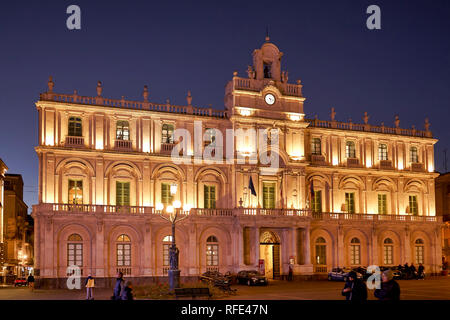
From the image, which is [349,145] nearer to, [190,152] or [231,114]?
[231,114]

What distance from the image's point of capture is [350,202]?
53562 millimetres

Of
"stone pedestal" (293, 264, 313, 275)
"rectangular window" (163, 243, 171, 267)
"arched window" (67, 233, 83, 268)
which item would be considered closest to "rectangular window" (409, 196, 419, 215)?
"stone pedestal" (293, 264, 313, 275)

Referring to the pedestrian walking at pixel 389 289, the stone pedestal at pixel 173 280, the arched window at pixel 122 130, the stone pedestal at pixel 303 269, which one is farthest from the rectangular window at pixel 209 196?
the pedestrian walking at pixel 389 289

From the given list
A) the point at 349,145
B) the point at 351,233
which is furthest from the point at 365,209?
the point at 349,145

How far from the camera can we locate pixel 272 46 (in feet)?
166

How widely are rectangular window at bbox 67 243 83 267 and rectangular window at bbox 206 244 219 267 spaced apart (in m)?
10.1

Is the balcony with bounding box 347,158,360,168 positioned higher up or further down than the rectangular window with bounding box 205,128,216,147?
further down

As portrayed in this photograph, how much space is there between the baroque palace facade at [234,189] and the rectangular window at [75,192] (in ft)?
0.35

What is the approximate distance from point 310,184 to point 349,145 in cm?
742

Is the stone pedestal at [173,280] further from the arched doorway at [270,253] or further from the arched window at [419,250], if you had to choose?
the arched window at [419,250]

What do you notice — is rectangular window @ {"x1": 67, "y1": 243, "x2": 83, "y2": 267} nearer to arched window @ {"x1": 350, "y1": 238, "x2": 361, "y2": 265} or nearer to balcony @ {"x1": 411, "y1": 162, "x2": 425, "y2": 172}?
arched window @ {"x1": 350, "y1": 238, "x2": 361, "y2": 265}

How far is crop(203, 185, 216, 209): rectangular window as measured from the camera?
47.9 metres

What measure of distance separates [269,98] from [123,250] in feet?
58.3
